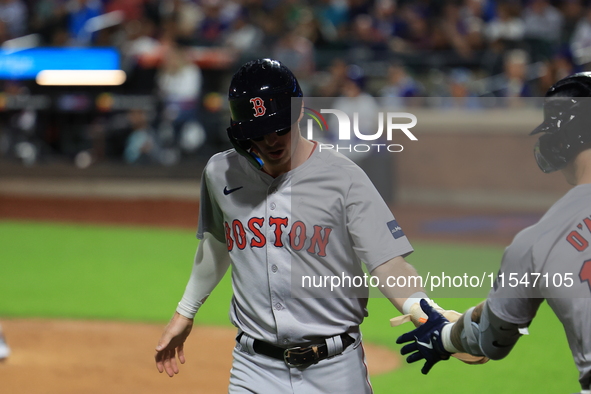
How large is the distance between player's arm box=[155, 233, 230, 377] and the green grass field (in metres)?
0.85

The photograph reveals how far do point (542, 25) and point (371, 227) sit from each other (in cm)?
1250

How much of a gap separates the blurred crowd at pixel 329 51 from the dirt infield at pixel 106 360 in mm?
6692

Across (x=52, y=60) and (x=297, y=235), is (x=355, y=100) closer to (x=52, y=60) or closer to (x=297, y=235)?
(x=52, y=60)

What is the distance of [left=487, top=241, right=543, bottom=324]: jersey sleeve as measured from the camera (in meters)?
2.15

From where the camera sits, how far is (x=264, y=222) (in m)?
3.05

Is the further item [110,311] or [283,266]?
[110,311]

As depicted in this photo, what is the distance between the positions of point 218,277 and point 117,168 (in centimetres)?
1193

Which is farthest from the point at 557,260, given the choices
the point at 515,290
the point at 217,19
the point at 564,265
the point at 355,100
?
the point at 217,19

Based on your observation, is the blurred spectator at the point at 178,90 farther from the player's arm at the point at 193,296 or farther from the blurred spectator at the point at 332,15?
the player's arm at the point at 193,296

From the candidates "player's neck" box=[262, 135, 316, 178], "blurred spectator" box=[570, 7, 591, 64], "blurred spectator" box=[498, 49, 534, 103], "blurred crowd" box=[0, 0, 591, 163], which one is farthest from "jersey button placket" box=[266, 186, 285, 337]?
"blurred spectator" box=[570, 7, 591, 64]

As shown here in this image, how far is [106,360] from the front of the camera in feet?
19.9

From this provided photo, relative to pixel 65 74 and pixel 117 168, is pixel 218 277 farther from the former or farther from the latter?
pixel 65 74

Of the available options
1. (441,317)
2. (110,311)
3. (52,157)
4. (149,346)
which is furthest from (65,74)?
(441,317)

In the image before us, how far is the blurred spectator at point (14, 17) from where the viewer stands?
57.7 feet
